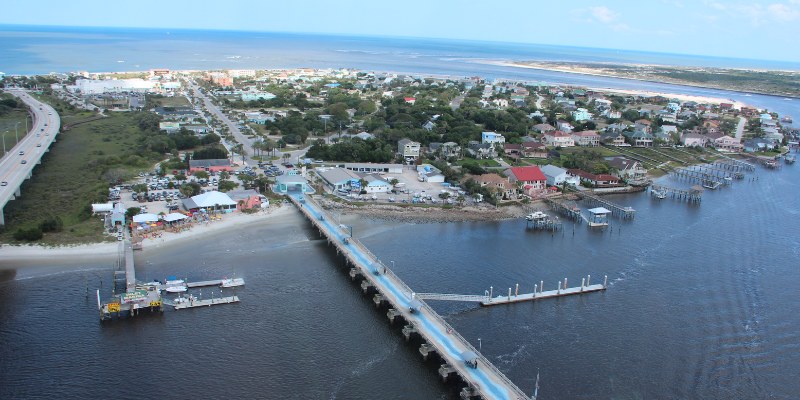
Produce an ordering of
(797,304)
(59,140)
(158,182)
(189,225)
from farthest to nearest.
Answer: (59,140) < (158,182) < (189,225) < (797,304)

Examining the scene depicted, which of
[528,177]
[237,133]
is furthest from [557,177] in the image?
[237,133]

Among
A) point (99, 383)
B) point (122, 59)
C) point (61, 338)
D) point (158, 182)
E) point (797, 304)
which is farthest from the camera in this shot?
Answer: point (122, 59)

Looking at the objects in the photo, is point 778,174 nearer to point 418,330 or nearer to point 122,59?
point 418,330

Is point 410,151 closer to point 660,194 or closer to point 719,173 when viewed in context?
point 660,194

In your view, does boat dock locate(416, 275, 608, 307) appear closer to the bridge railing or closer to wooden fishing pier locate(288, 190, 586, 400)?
wooden fishing pier locate(288, 190, 586, 400)

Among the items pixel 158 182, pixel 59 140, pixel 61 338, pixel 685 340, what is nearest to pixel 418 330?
pixel 685 340

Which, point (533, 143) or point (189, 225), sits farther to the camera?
point (533, 143)

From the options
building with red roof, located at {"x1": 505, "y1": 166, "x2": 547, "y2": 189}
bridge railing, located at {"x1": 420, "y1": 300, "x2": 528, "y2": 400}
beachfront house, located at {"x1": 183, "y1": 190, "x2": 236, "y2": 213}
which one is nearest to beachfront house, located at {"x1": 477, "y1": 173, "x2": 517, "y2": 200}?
building with red roof, located at {"x1": 505, "y1": 166, "x2": 547, "y2": 189}
